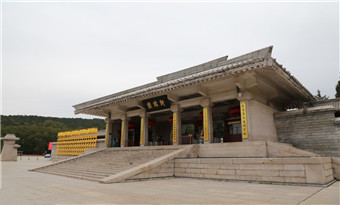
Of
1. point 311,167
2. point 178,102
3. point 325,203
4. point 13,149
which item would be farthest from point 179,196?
point 13,149

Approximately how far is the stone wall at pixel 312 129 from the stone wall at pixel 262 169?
14.2 feet

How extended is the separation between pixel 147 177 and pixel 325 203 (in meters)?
5.99

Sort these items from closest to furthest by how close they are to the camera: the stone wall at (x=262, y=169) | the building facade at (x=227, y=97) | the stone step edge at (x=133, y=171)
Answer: the stone wall at (x=262, y=169), the stone step edge at (x=133, y=171), the building facade at (x=227, y=97)

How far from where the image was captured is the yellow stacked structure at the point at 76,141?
828 inches

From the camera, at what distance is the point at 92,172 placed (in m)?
10.5

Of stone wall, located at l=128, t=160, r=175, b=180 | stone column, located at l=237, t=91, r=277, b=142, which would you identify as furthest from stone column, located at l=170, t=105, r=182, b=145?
A: stone column, located at l=237, t=91, r=277, b=142

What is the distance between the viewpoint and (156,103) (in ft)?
50.3

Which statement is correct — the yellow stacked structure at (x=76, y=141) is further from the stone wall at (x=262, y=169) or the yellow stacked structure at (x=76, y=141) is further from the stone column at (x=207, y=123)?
the stone wall at (x=262, y=169)

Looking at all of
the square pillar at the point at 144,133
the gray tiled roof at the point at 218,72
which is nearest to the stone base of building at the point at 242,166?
the gray tiled roof at the point at 218,72

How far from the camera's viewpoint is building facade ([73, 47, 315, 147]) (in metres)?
10.7

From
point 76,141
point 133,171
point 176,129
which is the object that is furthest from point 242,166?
point 76,141

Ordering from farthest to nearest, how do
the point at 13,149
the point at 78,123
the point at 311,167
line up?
the point at 78,123 < the point at 13,149 < the point at 311,167

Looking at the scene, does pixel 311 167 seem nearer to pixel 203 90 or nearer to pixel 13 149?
pixel 203 90

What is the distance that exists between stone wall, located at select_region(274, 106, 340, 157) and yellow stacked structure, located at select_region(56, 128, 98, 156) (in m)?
16.3
